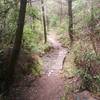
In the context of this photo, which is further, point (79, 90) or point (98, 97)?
point (79, 90)

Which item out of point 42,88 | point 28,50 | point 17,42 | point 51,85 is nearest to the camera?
point 17,42

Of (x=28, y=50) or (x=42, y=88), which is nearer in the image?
(x=42, y=88)

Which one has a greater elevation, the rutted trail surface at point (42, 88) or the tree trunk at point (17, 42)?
the tree trunk at point (17, 42)

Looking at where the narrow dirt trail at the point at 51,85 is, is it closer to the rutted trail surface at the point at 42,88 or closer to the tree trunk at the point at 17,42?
the rutted trail surface at the point at 42,88

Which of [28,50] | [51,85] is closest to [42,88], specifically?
[51,85]

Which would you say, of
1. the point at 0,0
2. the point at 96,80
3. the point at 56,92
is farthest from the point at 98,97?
the point at 0,0

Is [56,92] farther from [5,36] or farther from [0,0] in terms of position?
[0,0]

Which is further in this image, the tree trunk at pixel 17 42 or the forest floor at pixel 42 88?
the forest floor at pixel 42 88

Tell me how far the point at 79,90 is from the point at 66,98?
714 mm

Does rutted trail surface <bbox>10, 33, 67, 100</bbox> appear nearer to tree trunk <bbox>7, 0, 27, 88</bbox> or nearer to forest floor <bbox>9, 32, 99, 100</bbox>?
forest floor <bbox>9, 32, 99, 100</bbox>

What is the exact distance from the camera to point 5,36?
10648mm

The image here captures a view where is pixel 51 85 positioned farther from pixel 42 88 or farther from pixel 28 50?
pixel 28 50

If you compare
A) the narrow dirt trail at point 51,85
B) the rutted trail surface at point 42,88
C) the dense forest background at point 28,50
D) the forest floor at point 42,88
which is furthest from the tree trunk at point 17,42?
the narrow dirt trail at point 51,85

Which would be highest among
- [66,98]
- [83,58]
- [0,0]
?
[0,0]
